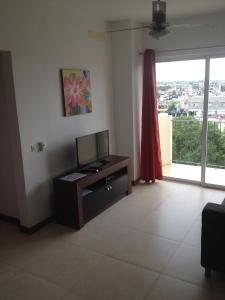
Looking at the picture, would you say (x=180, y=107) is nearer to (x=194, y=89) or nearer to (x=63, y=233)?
(x=194, y=89)

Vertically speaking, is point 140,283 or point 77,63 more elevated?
point 77,63

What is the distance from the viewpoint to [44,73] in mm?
3482

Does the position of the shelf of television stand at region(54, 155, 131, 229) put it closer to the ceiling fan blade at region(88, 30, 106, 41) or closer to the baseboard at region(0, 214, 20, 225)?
the baseboard at region(0, 214, 20, 225)

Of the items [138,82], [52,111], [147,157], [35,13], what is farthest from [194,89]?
[35,13]

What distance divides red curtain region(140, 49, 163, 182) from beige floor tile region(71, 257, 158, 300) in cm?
236

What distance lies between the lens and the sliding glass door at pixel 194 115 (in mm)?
4492

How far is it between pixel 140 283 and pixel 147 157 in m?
2.68

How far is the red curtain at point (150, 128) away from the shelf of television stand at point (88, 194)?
28.8 inches

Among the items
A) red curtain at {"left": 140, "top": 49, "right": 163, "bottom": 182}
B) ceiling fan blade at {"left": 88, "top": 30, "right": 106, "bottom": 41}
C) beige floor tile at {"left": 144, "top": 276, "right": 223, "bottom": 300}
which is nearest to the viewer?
beige floor tile at {"left": 144, "top": 276, "right": 223, "bottom": 300}

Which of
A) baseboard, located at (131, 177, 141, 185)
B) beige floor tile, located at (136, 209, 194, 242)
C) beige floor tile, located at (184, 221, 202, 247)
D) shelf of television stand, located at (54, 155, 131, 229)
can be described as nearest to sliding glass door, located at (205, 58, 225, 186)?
baseboard, located at (131, 177, 141, 185)

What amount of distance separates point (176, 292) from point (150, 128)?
2.89 meters

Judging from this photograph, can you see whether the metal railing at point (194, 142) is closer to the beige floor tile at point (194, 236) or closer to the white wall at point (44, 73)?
the beige floor tile at point (194, 236)

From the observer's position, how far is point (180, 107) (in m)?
4.97

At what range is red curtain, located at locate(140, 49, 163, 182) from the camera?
15.3 feet
